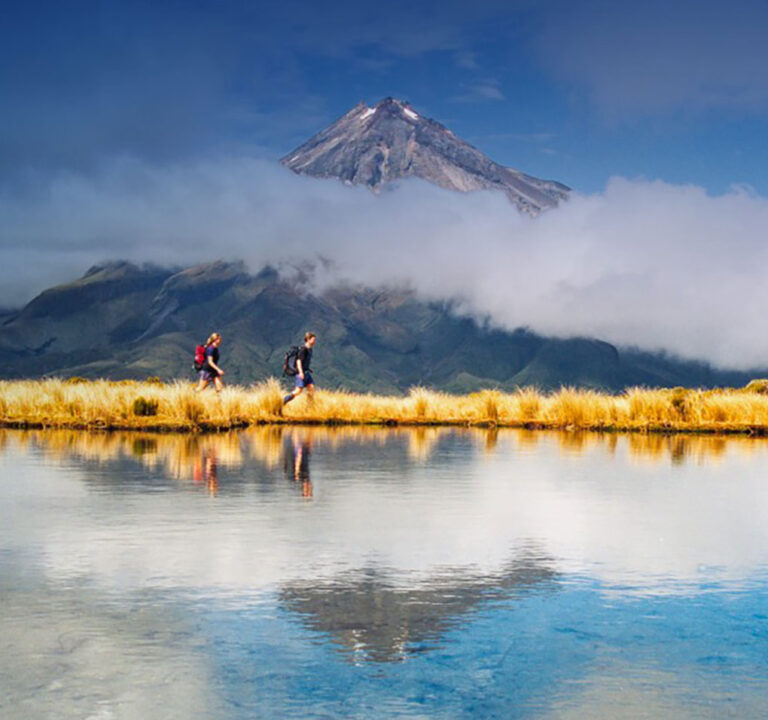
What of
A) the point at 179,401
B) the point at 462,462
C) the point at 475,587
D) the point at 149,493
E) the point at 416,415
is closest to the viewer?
the point at 475,587

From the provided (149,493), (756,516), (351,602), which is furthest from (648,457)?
(351,602)

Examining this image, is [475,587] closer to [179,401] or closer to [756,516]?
[756,516]

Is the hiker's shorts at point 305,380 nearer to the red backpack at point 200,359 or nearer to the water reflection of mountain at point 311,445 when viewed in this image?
the water reflection of mountain at point 311,445

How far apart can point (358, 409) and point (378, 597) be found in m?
23.5

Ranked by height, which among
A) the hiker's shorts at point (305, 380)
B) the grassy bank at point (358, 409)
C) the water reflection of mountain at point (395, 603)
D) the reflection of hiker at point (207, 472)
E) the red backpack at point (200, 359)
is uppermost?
the red backpack at point (200, 359)

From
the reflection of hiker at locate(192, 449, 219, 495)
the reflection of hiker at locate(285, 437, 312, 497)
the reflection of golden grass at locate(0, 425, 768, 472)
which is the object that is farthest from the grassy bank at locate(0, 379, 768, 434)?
the reflection of hiker at locate(192, 449, 219, 495)

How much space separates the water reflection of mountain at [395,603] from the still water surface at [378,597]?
2 centimetres

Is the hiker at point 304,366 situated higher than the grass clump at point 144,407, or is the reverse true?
the hiker at point 304,366

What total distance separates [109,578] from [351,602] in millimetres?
1814

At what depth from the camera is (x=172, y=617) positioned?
6.70m

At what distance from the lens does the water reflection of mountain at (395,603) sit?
632cm

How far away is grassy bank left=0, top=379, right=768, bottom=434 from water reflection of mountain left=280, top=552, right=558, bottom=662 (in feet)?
54.6

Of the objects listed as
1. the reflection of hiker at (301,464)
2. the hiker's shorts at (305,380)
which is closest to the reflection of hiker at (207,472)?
the reflection of hiker at (301,464)

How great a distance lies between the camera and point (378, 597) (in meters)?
7.31
